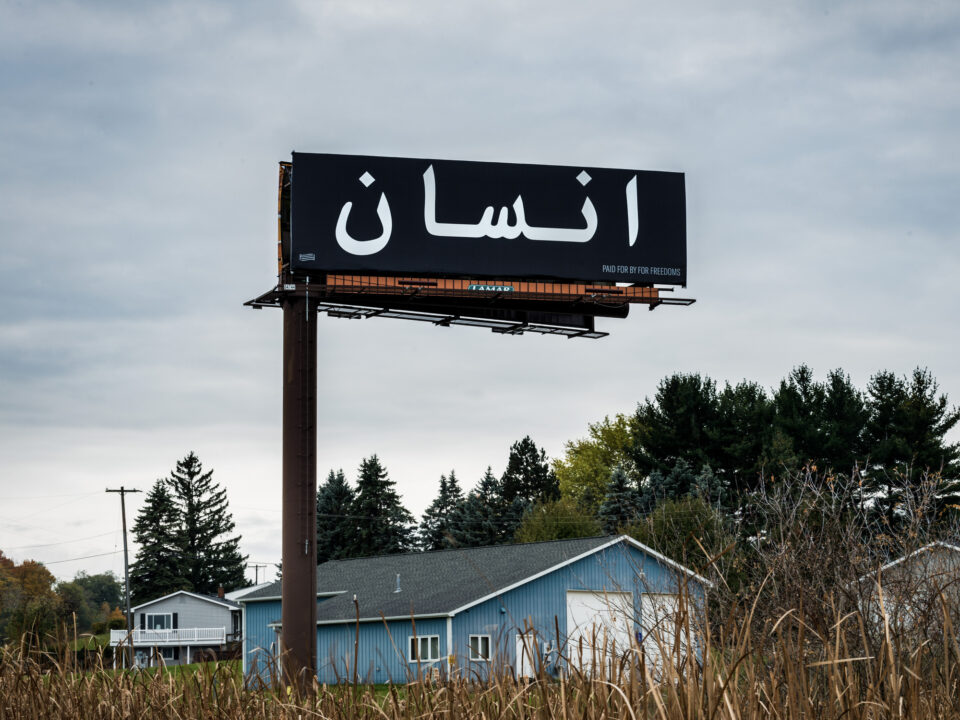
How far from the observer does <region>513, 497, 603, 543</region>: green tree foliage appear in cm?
6600

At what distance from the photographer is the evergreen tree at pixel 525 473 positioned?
305 feet

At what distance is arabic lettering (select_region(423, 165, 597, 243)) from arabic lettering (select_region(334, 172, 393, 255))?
845 millimetres

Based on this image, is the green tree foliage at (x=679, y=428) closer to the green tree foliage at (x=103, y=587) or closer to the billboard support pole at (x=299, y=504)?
the billboard support pole at (x=299, y=504)

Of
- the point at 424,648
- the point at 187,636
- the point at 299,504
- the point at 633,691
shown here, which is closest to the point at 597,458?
the point at 187,636

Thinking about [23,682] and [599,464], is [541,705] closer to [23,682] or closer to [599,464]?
[23,682]

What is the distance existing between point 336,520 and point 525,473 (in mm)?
19588

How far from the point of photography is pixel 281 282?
2464 centimetres

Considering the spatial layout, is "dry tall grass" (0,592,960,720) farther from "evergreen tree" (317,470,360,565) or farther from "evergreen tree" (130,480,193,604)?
"evergreen tree" (130,480,193,604)

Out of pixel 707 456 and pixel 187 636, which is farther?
pixel 187 636

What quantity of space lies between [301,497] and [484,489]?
70.1 metres

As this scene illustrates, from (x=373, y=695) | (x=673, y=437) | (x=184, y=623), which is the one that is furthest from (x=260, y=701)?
(x=184, y=623)

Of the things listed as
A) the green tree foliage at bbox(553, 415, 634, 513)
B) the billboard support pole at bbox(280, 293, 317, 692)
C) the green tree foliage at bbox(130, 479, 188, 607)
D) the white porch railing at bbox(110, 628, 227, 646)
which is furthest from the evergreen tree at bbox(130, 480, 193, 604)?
the billboard support pole at bbox(280, 293, 317, 692)

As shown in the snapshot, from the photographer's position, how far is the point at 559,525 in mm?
66312

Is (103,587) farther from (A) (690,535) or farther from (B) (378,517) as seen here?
(A) (690,535)
